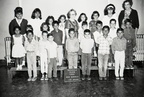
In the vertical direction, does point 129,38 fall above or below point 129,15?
below

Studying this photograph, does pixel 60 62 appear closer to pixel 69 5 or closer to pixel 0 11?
pixel 69 5

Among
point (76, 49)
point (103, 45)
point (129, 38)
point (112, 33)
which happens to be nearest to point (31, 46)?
point (76, 49)

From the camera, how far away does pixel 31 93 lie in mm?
4371

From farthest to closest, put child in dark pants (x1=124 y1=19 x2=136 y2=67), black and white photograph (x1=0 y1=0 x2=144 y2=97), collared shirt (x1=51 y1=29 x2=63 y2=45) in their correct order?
collared shirt (x1=51 y1=29 x2=63 y2=45) < child in dark pants (x1=124 y1=19 x2=136 y2=67) < black and white photograph (x1=0 y1=0 x2=144 y2=97)

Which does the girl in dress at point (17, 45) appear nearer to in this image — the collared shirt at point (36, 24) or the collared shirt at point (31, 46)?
the collared shirt at point (31, 46)

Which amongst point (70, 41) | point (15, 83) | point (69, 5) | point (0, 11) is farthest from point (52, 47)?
point (0, 11)

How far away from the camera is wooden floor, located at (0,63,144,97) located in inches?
167

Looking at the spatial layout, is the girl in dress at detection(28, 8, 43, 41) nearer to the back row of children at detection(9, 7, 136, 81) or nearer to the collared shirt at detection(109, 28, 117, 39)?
the back row of children at detection(9, 7, 136, 81)

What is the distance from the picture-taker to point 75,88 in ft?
15.3

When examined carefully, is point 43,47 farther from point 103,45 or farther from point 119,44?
point 119,44

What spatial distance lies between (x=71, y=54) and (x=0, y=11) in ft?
13.9

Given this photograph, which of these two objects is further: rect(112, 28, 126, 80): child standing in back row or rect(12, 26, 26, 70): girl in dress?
rect(12, 26, 26, 70): girl in dress

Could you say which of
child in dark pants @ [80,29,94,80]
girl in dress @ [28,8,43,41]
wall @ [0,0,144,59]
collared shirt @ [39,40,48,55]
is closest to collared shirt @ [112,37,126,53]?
child in dark pants @ [80,29,94,80]

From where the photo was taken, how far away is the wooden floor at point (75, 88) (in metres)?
4.25
